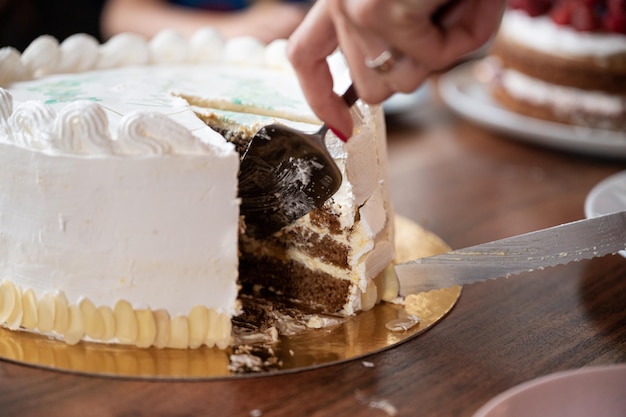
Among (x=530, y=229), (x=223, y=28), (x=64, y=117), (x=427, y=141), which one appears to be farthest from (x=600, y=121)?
(x=64, y=117)

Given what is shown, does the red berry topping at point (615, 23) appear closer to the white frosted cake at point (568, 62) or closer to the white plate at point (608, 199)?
the white frosted cake at point (568, 62)

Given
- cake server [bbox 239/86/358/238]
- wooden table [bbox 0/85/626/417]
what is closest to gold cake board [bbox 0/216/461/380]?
wooden table [bbox 0/85/626/417]

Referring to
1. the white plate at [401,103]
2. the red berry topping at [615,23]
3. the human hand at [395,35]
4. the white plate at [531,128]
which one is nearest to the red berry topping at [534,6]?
the red berry topping at [615,23]

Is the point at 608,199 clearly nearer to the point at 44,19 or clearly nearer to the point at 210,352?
the point at 210,352

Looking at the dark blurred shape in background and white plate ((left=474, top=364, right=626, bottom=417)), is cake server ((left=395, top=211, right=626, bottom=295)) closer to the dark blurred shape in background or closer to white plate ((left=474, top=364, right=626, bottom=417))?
Answer: white plate ((left=474, top=364, right=626, bottom=417))

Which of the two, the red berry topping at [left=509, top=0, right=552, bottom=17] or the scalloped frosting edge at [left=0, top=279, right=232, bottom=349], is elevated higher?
the red berry topping at [left=509, top=0, right=552, bottom=17]
